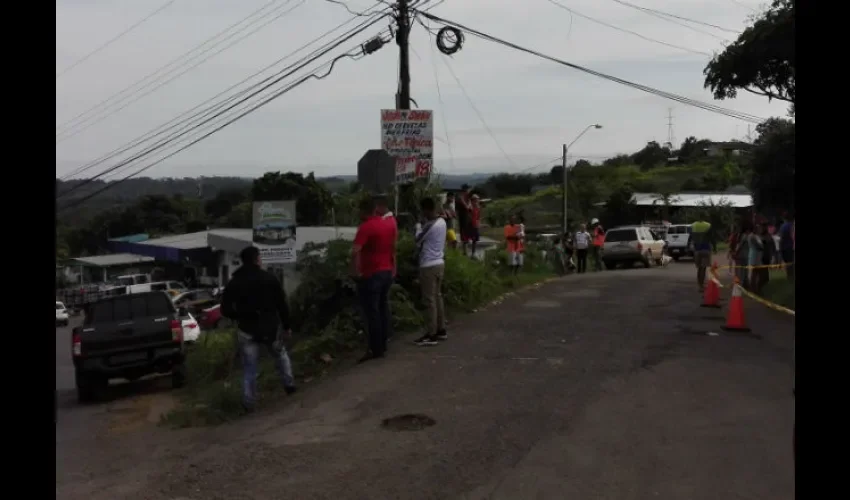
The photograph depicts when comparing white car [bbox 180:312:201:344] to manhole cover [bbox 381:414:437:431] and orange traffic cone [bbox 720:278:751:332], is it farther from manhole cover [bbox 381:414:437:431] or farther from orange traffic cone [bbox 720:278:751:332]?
manhole cover [bbox 381:414:437:431]

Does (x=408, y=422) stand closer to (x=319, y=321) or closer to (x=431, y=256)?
(x=431, y=256)

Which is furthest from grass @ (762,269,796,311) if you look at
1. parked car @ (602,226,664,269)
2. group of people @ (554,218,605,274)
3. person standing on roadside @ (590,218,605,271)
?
parked car @ (602,226,664,269)

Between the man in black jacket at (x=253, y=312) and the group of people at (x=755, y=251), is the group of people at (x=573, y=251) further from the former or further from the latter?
the man in black jacket at (x=253, y=312)

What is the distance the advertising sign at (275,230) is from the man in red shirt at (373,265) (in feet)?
16.2

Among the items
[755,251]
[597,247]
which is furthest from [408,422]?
[597,247]

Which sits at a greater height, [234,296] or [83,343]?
[234,296]

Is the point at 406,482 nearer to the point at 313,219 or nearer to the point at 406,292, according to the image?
the point at 406,292

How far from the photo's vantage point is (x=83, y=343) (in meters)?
14.6

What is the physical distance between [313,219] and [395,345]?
1252 inches

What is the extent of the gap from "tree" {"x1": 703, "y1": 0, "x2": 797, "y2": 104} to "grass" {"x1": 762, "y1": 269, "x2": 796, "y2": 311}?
11.8 ft

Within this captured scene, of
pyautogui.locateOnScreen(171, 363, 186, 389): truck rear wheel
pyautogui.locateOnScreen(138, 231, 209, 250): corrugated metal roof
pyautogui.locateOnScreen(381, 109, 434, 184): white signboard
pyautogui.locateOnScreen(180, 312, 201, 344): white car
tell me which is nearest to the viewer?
pyautogui.locateOnScreen(381, 109, 434, 184): white signboard

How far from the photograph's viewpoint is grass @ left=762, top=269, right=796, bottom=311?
16109mm
